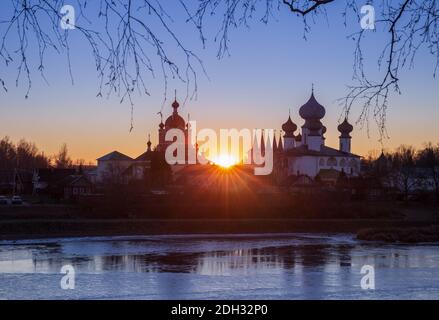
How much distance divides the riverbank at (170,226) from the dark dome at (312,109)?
94.0ft

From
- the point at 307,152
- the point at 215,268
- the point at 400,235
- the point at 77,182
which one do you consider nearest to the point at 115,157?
the point at 307,152

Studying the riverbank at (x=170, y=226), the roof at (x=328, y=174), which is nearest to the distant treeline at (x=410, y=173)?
the roof at (x=328, y=174)

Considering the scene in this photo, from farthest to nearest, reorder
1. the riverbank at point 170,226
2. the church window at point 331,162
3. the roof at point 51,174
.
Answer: the church window at point 331,162, the roof at point 51,174, the riverbank at point 170,226

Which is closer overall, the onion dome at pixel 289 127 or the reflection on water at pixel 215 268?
the reflection on water at pixel 215 268

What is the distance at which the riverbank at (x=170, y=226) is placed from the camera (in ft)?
115

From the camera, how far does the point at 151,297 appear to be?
47.1ft

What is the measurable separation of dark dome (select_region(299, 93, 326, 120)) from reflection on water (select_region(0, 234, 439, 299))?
132ft

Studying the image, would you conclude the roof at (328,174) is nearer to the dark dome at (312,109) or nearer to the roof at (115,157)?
the dark dome at (312,109)

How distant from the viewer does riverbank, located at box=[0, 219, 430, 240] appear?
35.1 metres

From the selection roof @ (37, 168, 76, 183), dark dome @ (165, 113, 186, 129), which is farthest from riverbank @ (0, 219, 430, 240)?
dark dome @ (165, 113, 186, 129)

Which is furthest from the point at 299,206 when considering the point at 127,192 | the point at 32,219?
the point at 32,219

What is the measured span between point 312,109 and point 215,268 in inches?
2063

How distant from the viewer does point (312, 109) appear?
7138cm

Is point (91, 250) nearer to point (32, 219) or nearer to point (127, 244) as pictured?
point (127, 244)
